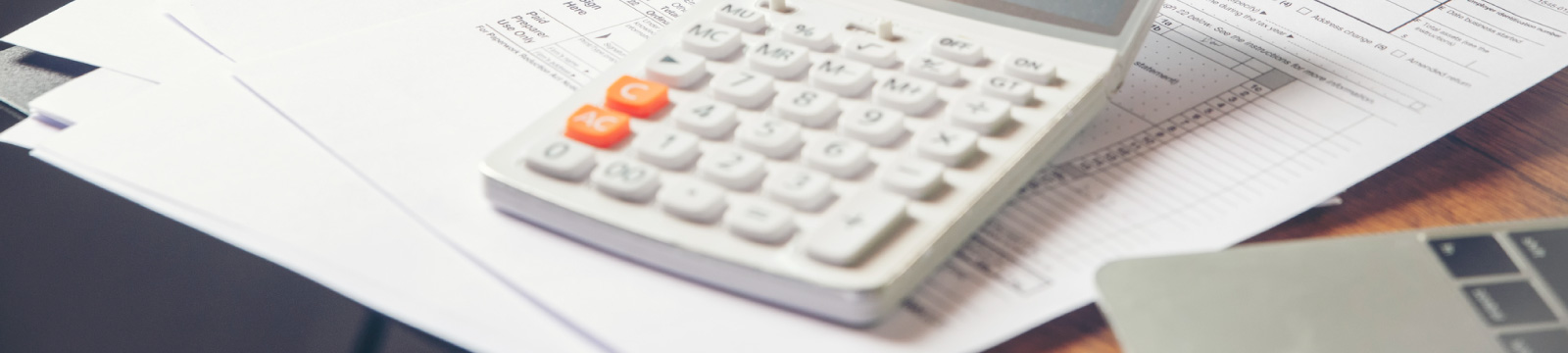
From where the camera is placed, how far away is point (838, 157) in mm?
312

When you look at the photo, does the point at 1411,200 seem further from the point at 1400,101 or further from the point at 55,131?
the point at 55,131

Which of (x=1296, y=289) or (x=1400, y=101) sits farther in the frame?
(x=1400, y=101)

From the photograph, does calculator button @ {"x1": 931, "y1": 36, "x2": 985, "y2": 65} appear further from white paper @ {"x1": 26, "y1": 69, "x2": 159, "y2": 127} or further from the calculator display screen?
white paper @ {"x1": 26, "y1": 69, "x2": 159, "y2": 127}

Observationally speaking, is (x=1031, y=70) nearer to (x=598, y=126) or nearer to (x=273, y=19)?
(x=598, y=126)

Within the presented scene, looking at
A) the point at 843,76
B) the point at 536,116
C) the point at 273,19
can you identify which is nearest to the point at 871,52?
the point at 843,76

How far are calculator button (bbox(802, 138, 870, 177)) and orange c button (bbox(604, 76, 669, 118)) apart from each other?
6 cm

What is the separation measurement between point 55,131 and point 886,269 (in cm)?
32

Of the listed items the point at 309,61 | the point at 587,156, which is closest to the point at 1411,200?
the point at 587,156

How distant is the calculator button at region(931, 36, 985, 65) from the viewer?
1.21 ft

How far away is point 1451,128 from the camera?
0.38 meters

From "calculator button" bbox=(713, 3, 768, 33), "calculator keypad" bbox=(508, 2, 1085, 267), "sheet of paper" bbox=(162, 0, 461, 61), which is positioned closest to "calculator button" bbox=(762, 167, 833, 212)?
"calculator keypad" bbox=(508, 2, 1085, 267)

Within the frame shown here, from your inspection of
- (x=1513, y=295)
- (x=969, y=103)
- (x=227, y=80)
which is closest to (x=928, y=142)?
(x=969, y=103)

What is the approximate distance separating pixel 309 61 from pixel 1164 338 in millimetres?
320

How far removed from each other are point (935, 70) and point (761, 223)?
104 millimetres
